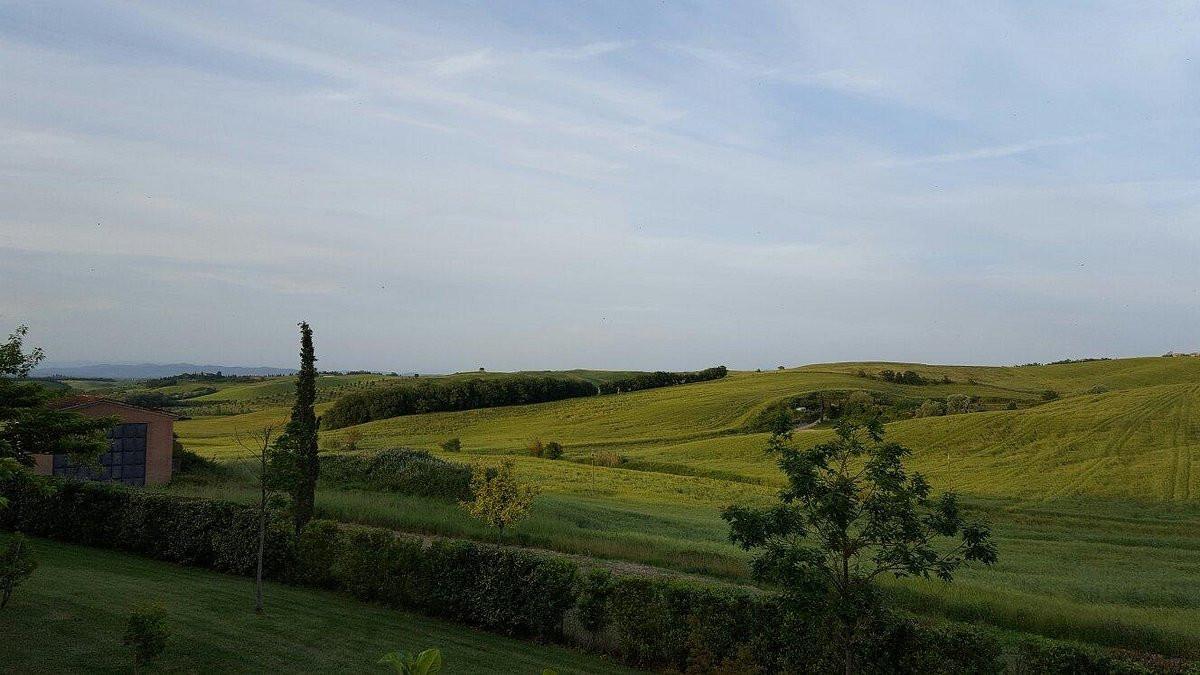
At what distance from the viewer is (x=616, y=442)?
73688mm

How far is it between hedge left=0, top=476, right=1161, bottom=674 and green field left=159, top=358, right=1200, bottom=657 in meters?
6.56

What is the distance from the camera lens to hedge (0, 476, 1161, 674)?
45.3ft

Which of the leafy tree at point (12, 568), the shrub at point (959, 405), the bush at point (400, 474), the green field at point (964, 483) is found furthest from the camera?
the shrub at point (959, 405)

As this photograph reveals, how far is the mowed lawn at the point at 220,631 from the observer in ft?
40.6

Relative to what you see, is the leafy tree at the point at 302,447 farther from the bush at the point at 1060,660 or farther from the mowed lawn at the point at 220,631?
the bush at the point at 1060,660

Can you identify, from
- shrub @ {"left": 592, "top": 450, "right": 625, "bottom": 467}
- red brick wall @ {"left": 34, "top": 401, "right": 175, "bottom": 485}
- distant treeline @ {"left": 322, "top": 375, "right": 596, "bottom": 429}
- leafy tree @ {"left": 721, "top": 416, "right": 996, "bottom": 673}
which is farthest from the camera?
distant treeline @ {"left": 322, "top": 375, "right": 596, "bottom": 429}

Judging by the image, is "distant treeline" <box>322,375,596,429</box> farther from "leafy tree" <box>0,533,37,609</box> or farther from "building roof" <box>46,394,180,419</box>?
"leafy tree" <box>0,533,37,609</box>

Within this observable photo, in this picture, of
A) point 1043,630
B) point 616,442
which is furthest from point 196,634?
point 616,442

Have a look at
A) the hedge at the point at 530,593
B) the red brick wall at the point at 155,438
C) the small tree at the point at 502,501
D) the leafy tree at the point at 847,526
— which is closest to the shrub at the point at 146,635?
the hedge at the point at 530,593

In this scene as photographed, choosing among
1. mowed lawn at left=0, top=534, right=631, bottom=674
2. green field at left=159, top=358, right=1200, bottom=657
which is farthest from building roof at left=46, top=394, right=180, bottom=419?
mowed lawn at left=0, top=534, right=631, bottom=674

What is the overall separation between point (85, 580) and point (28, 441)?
3.20 m

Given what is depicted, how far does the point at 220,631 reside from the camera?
14.5 m

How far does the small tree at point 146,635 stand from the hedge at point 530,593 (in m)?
4.98

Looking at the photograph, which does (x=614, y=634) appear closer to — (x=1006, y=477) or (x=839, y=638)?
(x=839, y=638)
